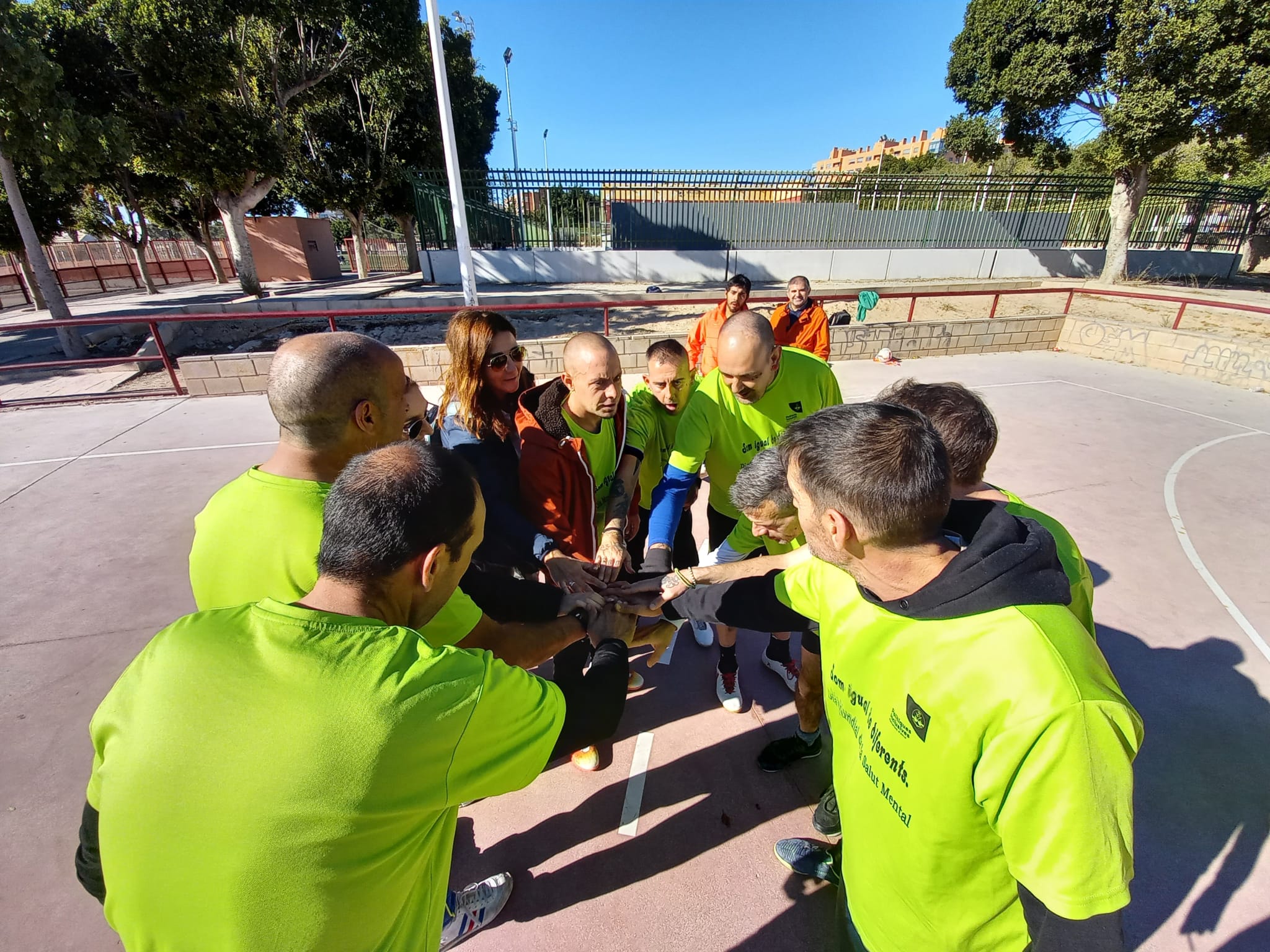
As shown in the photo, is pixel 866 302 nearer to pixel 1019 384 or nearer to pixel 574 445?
pixel 1019 384

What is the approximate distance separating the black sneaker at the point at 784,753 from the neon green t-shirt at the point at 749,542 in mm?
862

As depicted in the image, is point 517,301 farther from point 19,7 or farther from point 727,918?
point 727,918

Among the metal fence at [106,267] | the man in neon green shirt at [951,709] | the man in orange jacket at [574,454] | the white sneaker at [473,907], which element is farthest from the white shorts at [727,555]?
the metal fence at [106,267]

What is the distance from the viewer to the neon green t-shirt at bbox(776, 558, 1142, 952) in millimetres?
863

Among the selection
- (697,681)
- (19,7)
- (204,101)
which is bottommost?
(697,681)

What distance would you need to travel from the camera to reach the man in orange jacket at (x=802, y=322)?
5.46 metres

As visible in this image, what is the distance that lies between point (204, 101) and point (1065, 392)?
59.0 ft

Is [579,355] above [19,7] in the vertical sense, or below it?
below

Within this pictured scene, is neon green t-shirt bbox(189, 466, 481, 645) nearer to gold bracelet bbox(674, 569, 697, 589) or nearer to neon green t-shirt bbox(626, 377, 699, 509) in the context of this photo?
gold bracelet bbox(674, 569, 697, 589)

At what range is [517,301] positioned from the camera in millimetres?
14992

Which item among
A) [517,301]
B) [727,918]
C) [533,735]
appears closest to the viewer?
[533,735]

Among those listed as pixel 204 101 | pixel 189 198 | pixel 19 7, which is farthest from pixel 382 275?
pixel 19 7

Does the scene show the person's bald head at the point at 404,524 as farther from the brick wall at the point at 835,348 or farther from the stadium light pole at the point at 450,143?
the stadium light pole at the point at 450,143

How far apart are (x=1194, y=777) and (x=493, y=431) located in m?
3.43
